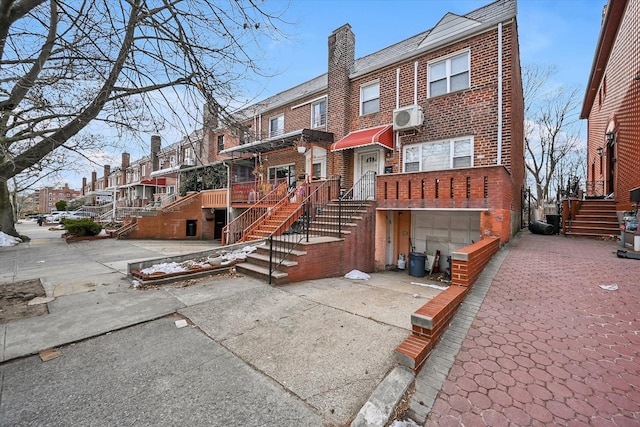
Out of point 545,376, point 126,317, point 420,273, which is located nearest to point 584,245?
point 420,273

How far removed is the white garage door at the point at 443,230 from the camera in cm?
921

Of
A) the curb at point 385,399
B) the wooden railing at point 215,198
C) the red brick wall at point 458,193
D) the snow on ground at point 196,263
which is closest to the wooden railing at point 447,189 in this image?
the red brick wall at point 458,193

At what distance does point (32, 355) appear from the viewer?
3104 millimetres

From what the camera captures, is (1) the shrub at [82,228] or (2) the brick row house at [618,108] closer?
(2) the brick row house at [618,108]

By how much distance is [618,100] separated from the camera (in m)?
10.6

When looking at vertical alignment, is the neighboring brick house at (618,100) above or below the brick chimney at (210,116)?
above

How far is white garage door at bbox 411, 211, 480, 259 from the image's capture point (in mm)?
9211

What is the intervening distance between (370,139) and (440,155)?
8.31ft

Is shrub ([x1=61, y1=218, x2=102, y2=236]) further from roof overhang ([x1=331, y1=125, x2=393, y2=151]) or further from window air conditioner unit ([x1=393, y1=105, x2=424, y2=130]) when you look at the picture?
window air conditioner unit ([x1=393, y1=105, x2=424, y2=130])

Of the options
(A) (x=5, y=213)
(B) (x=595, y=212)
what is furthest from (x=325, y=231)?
(A) (x=5, y=213)

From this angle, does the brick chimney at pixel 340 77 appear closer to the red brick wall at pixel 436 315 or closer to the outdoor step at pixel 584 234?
the red brick wall at pixel 436 315

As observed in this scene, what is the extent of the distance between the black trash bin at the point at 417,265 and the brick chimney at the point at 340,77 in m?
6.01

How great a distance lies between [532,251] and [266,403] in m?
7.51

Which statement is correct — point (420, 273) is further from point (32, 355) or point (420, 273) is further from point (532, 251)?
point (32, 355)
